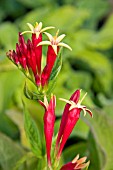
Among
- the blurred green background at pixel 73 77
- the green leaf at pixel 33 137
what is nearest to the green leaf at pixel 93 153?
the blurred green background at pixel 73 77

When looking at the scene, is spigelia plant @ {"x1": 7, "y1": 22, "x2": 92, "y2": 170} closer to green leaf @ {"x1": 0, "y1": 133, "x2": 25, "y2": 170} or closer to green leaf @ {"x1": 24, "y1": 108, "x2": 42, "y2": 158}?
green leaf @ {"x1": 24, "y1": 108, "x2": 42, "y2": 158}

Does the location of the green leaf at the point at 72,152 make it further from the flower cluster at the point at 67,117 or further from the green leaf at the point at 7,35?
the green leaf at the point at 7,35

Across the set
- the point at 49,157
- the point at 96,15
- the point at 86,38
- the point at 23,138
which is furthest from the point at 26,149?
the point at 96,15

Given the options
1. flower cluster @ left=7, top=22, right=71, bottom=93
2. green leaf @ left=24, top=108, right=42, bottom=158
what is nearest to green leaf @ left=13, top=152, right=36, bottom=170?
green leaf @ left=24, top=108, right=42, bottom=158

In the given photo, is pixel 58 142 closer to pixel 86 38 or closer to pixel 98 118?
pixel 98 118

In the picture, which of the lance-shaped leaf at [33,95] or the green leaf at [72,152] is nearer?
the lance-shaped leaf at [33,95]

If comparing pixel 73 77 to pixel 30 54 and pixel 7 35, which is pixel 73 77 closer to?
pixel 7 35

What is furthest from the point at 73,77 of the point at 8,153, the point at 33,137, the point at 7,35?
the point at 33,137
